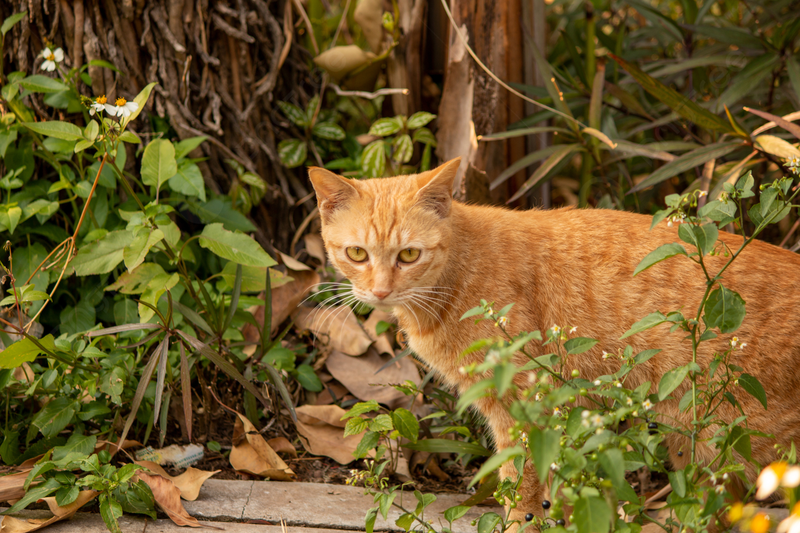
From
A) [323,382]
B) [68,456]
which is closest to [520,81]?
[323,382]

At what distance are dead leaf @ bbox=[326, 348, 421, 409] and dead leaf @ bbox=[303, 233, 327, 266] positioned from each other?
0.60 meters

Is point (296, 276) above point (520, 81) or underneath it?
underneath

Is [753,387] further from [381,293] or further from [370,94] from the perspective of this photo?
[370,94]

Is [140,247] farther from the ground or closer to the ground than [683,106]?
closer to the ground

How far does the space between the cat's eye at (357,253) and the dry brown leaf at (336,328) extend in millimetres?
754

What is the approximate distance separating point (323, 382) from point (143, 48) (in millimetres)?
1946

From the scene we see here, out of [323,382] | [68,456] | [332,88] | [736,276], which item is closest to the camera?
[68,456]

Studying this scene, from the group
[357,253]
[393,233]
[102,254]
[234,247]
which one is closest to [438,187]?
[393,233]

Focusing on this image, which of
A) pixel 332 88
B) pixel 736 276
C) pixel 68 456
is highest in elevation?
pixel 332 88

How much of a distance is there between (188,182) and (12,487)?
4.66ft

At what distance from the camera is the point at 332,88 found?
3.91m

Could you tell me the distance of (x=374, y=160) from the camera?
3492mm

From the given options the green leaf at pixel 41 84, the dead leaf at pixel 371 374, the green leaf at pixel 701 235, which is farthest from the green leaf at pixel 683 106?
the green leaf at pixel 41 84

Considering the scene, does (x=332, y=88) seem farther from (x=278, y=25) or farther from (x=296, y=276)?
(x=296, y=276)
